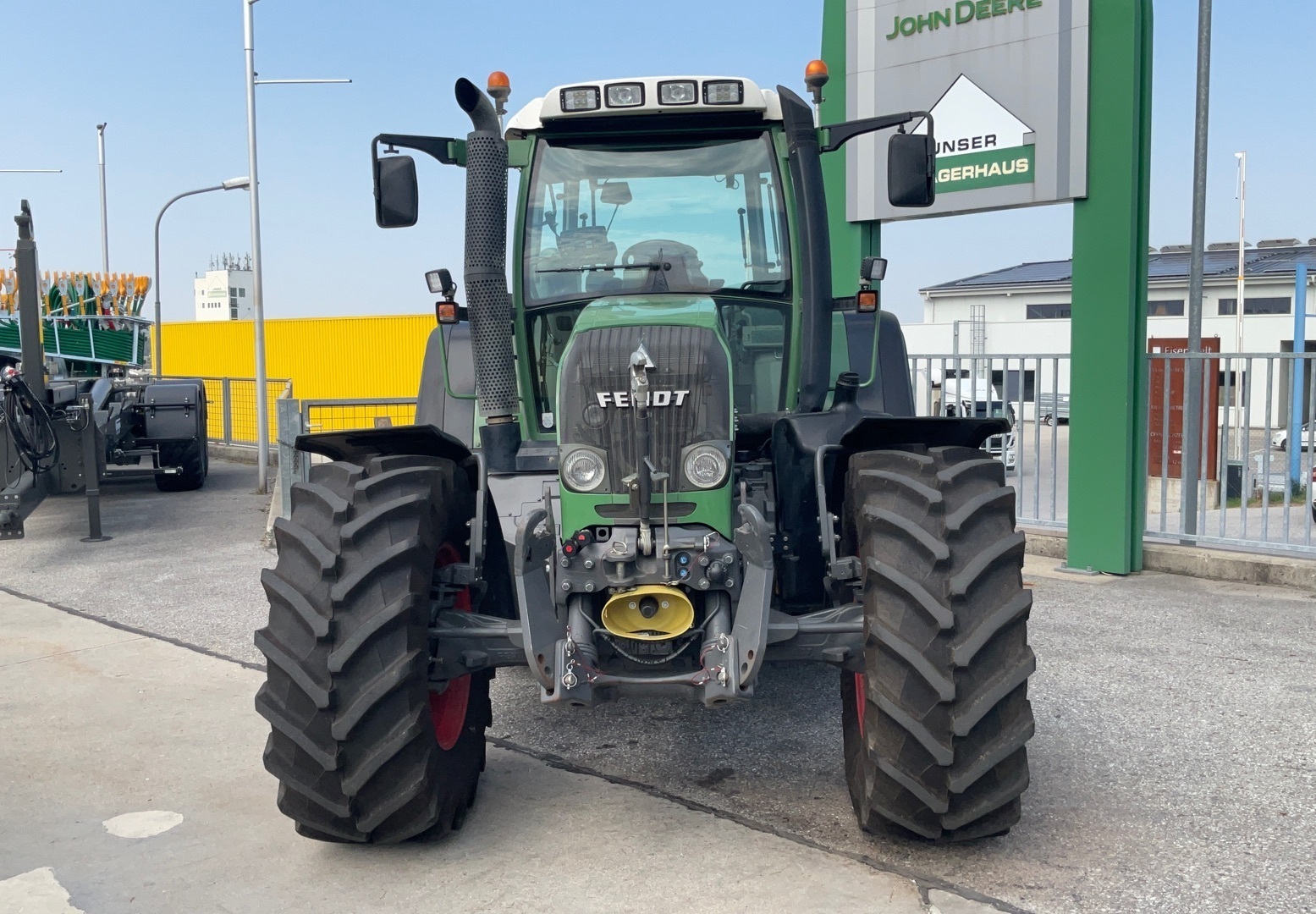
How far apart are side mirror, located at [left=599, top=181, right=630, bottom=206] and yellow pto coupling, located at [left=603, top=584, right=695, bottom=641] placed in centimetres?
192

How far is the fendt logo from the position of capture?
4004mm

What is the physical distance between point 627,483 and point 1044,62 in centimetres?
650

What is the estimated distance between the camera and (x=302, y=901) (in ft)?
12.0

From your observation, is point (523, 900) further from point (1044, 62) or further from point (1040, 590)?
point (1044, 62)

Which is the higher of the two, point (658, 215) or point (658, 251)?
point (658, 215)

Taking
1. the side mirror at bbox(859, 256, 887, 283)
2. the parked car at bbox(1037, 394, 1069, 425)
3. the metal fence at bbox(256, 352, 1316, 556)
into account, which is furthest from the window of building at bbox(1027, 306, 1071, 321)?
the side mirror at bbox(859, 256, 887, 283)

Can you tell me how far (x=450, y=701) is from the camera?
4.34m

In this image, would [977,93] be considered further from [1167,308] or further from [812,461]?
[1167,308]

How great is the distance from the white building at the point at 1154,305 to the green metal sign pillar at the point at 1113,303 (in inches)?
848

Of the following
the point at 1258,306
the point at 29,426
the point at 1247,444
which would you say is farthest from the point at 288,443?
the point at 1258,306

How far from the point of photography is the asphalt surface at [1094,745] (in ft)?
12.4

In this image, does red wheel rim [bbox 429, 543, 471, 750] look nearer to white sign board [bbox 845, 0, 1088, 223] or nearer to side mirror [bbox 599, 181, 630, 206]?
side mirror [bbox 599, 181, 630, 206]

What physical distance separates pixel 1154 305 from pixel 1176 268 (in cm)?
356

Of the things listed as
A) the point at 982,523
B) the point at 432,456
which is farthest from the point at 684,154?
the point at 982,523
